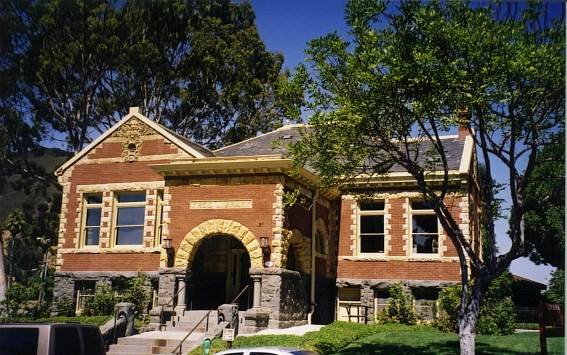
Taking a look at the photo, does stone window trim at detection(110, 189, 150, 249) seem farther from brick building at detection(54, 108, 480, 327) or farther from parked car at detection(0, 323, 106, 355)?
parked car at detection(0, 323, 106, 355)

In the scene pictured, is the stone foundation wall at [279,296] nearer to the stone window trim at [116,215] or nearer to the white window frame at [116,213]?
the stone window trim at [116,215]

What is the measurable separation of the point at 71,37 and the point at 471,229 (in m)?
19.3

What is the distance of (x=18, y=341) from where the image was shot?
9656 mm

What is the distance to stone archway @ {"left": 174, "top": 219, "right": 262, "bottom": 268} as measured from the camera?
18625 millimetres

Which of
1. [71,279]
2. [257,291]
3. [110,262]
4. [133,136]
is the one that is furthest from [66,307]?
[257,291]

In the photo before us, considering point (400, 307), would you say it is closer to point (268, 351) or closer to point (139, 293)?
point (139, 293)

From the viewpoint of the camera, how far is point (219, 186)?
19.3 m

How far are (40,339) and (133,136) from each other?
1378cm

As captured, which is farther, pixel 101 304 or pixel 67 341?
pixel 101 304

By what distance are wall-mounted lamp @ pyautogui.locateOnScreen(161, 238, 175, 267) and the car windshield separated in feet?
31.9

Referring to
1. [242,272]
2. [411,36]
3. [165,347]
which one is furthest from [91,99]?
[411,36]

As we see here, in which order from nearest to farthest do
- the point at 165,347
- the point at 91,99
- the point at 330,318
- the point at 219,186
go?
the point at 165,347 < the point at 219,186 < the point at 330,318 < the point at 91,99

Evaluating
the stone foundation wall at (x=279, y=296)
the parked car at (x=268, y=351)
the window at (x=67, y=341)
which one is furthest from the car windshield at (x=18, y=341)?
the stone foundation wall at (x=279, y=296)

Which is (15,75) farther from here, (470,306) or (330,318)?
(470,306)
